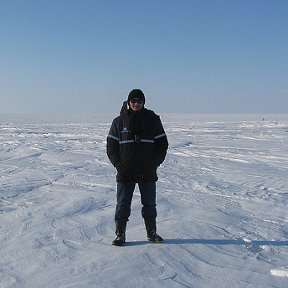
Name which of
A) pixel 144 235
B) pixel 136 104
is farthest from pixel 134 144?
pixel 144 235

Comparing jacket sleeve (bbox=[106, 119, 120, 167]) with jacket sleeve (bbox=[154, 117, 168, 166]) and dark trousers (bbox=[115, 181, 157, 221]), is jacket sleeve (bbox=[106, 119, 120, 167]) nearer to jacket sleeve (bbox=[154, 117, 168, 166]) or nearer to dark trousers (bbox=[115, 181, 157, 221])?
dark trousers (bbox=[115, 181, 157, 221])

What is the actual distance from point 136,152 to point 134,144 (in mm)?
78

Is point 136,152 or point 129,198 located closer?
point 136,152

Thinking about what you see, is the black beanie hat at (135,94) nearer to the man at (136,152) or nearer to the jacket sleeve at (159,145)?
the man at (136,152)

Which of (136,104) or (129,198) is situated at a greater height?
(136,104)

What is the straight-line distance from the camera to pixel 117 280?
3.04 meters

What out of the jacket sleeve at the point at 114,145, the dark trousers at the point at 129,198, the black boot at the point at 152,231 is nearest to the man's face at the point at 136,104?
the jacket sleeve at the point at 114,145

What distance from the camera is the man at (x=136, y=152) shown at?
3.78 meters

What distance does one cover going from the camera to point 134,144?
3777mm

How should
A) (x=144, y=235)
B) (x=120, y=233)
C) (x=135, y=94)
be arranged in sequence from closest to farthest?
(x=135, y=94), (x=120, y=233), (x=144, y=235)

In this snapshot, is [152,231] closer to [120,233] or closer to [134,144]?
[120,233]

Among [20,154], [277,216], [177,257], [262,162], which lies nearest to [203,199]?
[277,216]

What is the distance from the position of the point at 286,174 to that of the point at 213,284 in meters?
6.38

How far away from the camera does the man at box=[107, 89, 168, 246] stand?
3.78m
